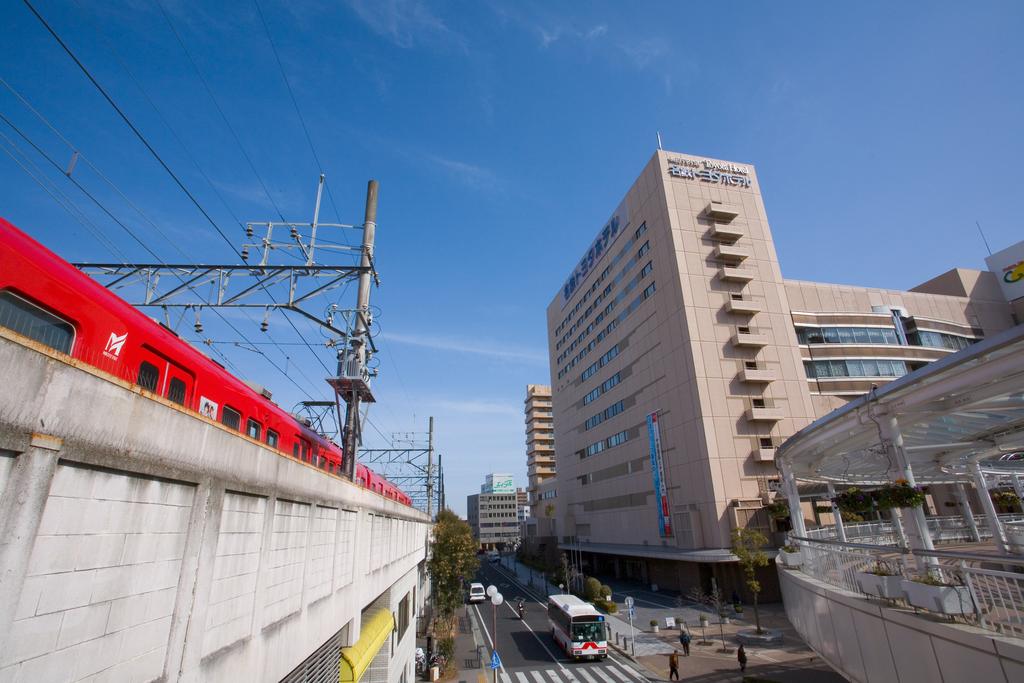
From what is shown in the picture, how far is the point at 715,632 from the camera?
94.5ft

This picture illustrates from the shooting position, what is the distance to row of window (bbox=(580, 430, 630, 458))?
4884cm

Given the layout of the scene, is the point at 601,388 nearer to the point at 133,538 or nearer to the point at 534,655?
the point at 534,655

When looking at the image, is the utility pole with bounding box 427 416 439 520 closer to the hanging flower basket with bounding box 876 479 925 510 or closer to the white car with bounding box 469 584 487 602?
the white car with bounding box 469 584 487 602

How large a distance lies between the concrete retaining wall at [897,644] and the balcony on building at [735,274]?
34456mm

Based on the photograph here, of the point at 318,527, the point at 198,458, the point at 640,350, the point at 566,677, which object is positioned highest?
the point at 640,350

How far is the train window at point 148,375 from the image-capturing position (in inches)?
282

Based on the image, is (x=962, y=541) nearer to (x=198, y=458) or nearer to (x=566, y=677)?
(x=566, y=677)

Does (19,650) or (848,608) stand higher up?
(19,650)

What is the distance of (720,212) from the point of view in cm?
4447

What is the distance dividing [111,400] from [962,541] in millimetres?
33108

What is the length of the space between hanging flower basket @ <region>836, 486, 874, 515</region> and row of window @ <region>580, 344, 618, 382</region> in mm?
40775

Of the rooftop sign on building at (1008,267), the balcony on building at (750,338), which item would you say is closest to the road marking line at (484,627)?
the balcony on building at (750,338)

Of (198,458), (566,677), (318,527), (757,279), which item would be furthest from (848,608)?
(757,279)

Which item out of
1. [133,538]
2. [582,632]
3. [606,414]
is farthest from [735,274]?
[133,538]
